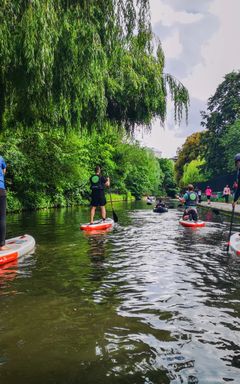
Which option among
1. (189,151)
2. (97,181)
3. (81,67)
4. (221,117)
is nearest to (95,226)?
(97,181)

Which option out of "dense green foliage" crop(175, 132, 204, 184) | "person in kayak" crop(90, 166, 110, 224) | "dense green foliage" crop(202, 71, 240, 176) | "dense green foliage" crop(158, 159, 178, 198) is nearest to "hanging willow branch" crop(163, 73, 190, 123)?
"person in kayak" crop(90, 166, 110, 224)

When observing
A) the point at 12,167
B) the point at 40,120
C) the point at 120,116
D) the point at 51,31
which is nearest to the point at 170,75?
the point at 120,116

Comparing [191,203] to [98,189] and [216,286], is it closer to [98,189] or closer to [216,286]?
[98,189]

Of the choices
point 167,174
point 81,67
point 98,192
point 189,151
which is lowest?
point 98,192

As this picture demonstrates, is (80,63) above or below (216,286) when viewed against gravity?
above

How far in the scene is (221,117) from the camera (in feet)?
148

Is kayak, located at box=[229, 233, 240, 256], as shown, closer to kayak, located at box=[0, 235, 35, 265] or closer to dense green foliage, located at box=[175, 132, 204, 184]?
kayak, located at box=[0, 235, 35, 265]

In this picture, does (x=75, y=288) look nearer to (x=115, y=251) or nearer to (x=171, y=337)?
(x=171, y=337)

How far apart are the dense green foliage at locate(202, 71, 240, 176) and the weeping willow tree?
34115 millimetres

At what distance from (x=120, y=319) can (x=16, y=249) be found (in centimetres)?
394

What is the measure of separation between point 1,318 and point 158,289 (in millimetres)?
2216

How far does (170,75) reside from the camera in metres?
11.0

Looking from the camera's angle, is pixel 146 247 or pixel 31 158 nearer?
pixel 146 247

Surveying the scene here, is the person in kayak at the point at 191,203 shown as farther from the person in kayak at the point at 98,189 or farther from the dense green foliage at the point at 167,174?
the dense green foliage at the point at 167,174
